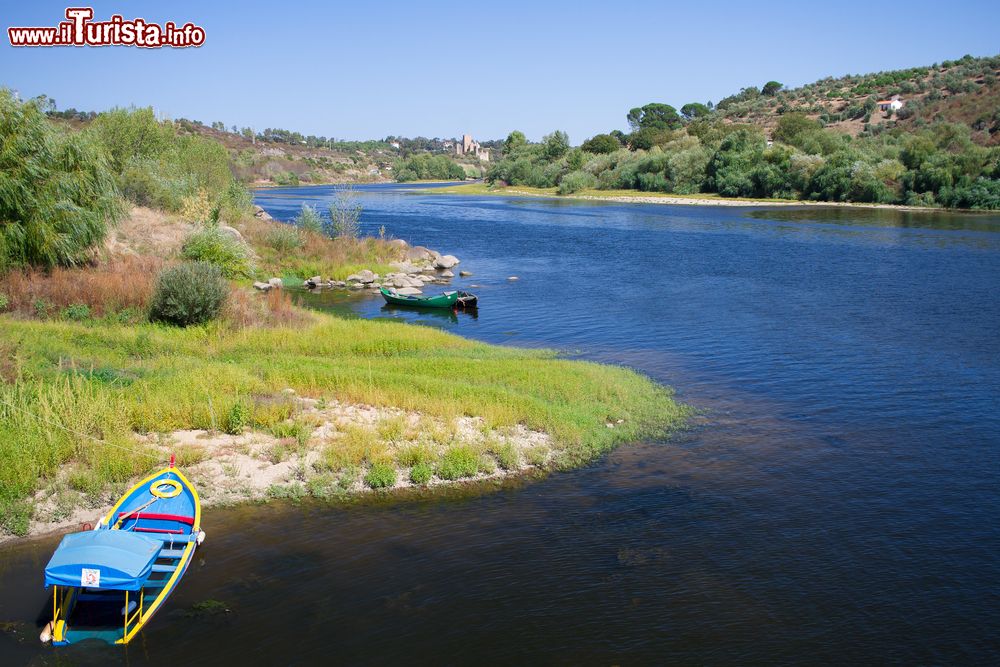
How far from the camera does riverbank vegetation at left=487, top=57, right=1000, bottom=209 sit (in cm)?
8625

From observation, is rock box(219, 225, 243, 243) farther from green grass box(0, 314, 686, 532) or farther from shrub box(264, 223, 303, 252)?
green grass box(0, 314, 686, 532)

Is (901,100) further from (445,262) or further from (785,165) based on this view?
(445,262)

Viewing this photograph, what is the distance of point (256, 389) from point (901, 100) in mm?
144303

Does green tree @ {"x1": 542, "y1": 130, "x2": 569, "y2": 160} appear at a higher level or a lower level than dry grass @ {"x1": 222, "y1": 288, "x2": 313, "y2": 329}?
higher

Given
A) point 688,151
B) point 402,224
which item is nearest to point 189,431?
point 402,224

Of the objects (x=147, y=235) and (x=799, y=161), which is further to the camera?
(x=799, y=161)

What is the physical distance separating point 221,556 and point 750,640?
8111 mm

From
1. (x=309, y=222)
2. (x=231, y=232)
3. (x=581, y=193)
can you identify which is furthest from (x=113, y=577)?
(x=581, y=193)

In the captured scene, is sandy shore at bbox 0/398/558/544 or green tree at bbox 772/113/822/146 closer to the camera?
sandy shore at bbox 0/398/558/544

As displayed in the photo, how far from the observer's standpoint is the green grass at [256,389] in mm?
13977

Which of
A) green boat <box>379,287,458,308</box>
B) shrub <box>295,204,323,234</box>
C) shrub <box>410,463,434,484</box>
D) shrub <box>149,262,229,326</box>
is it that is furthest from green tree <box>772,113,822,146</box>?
shrub <box>410,463,434,484</box>

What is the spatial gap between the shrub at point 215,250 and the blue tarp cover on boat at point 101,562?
23763mm

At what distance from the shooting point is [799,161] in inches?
4013

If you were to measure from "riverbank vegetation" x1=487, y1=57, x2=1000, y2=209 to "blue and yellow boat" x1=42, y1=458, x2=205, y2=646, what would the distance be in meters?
90.9
